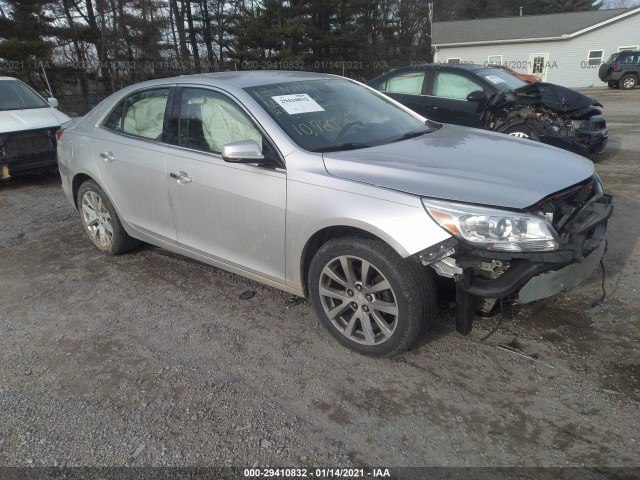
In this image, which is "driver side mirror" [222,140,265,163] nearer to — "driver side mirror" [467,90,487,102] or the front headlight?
the front headlight

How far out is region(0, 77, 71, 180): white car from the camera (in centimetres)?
727

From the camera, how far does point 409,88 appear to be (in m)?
8.45

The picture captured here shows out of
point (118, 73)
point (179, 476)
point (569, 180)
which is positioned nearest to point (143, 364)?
point (179, 476)

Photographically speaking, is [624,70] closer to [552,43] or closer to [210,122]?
[552,43]

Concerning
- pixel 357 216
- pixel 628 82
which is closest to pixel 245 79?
pixel 357 216

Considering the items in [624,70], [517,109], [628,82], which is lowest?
[628,82]

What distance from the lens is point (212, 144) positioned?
348 centimetres

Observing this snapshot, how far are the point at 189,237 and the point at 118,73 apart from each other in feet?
86.1

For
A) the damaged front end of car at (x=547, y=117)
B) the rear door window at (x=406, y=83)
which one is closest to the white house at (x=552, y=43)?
the damaged front end of car at (x=547, y=117)

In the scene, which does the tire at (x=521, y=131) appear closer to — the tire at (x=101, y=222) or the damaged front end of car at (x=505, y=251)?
the damaged front end of car at (x=505, y=251)

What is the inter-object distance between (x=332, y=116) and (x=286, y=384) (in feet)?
6.20

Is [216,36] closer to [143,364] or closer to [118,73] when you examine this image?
[118,73]

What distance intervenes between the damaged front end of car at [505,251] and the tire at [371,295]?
0.17 m

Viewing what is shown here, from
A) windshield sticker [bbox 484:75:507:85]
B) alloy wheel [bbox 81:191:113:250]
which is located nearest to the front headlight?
alloy wheel [bbox 81:191:113:250]
